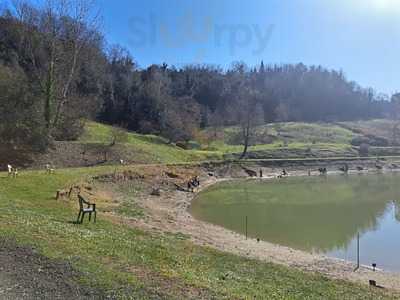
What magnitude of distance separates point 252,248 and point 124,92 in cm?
7482

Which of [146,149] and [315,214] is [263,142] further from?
[315,214]

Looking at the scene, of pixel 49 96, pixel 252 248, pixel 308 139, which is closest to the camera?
pixel 252 248

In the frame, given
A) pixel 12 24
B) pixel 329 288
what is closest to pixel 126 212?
pixel 329 288

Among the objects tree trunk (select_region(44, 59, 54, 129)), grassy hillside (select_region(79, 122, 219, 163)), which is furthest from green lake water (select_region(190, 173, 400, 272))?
tree trunk (select_region(44, 59, 54, 129))

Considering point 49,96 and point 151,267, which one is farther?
point 49,96

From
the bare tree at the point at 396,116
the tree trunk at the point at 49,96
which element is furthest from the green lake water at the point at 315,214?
the bare tree at the point at 396,116

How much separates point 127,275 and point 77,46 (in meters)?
39.1

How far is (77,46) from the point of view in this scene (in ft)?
146

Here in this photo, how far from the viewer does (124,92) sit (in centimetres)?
8994

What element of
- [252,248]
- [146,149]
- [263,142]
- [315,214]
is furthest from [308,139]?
[252,248]

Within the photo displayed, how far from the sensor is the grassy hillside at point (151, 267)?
339 inches

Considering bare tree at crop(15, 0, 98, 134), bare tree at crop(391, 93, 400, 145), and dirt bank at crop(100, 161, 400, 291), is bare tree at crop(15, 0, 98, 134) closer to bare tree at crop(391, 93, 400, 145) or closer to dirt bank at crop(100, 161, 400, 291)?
dirt bank at crop(100, 161, 400, 291)

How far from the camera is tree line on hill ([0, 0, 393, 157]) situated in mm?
42906

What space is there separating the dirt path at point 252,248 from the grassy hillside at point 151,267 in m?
2.58
